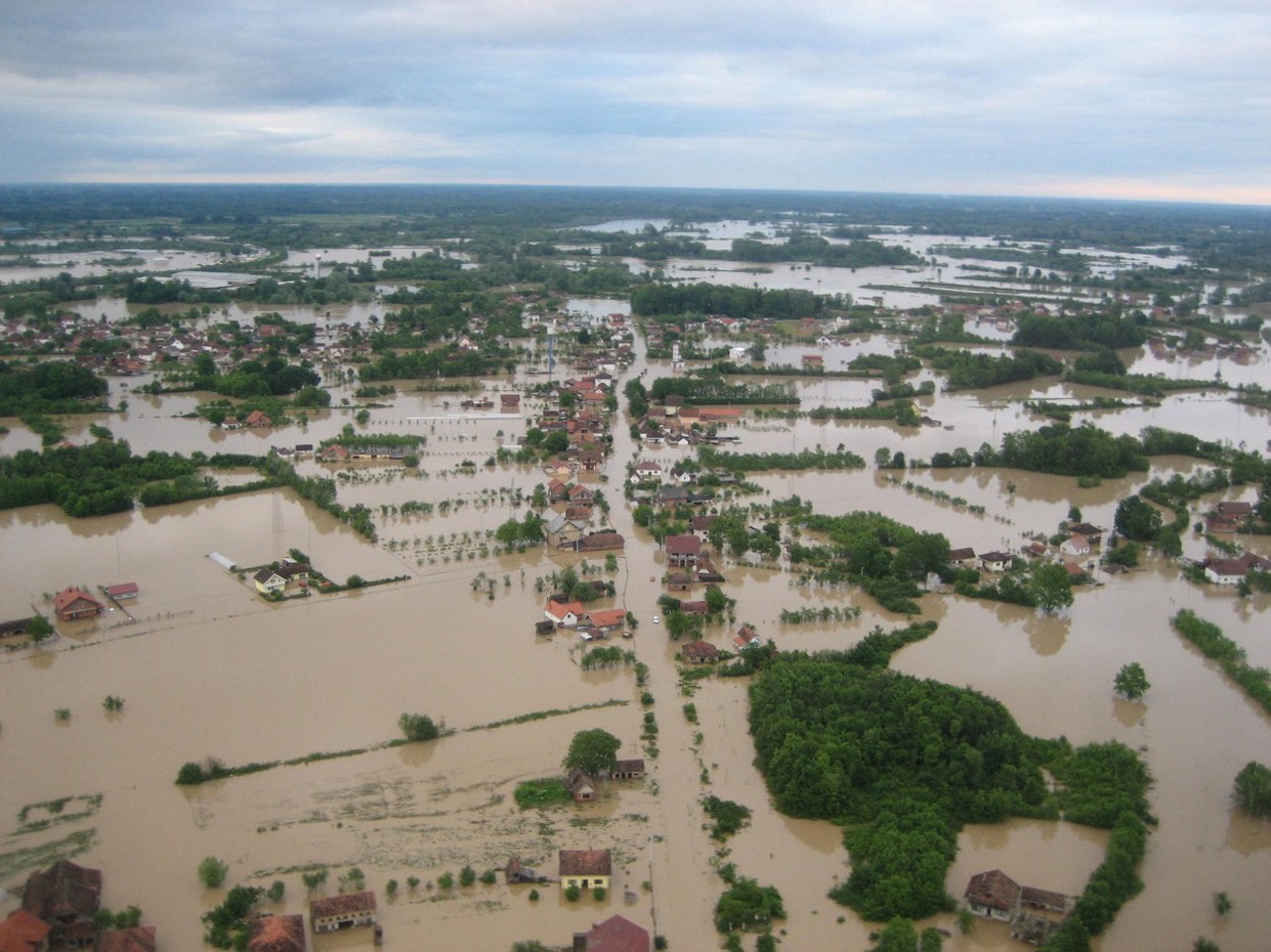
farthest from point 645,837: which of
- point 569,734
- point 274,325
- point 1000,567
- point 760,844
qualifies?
point 274,325

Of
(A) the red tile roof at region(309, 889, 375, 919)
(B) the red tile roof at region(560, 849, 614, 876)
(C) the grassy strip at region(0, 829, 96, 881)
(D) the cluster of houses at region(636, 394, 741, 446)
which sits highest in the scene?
(D) the cluster of houses at region(636, 394, 741, 446)

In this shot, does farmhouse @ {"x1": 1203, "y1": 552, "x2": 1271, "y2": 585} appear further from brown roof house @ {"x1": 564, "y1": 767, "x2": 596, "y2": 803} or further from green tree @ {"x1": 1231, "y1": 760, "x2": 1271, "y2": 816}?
brown roof house @ {"x1": 564, "y1": 767, "x2": 596, "y2": 803}

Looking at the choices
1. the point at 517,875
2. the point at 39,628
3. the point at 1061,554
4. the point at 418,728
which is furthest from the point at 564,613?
the point at 1061,554

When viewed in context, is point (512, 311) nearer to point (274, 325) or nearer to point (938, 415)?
point (274, 325)

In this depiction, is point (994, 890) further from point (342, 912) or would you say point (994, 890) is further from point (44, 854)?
point (44, 854)

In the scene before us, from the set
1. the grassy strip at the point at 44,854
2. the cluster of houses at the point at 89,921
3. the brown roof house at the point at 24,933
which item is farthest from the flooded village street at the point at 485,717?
the brown roof house at the point at 24,933

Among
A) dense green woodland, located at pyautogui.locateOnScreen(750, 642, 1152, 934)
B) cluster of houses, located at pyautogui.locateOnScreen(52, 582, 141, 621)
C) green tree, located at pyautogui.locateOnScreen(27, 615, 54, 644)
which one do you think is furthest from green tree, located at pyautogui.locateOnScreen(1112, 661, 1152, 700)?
green tree, located at pyautogui.locateOnScreen(27, 615, 54, 644)
